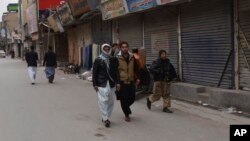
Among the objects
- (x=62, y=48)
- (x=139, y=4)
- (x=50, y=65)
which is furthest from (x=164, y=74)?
(x=62, y=48)

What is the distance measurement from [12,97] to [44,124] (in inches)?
239

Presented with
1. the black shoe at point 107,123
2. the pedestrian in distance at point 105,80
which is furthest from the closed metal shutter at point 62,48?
the black shoe at point 107,123

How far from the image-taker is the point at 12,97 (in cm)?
1609

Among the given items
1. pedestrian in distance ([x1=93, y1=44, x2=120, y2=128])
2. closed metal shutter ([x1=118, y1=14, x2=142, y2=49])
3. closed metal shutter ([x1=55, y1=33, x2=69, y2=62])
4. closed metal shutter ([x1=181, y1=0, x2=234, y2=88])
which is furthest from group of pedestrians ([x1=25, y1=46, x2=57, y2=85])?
closed metal shutter ([x1=55, y1=33, x2=69, y2=62])

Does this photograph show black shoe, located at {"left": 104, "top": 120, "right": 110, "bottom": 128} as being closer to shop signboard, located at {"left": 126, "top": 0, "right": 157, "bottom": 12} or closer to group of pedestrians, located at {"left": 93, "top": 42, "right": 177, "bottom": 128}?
group of pedestrians, located at {"left": 93, "top": 42, "right": 177, "bottom": 128}

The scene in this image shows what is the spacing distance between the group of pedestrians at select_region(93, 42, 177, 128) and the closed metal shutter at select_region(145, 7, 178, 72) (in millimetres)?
4122

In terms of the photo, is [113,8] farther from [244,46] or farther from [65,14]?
[65,14]

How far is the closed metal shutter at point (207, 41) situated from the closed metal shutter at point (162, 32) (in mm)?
632

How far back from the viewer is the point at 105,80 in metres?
10.1

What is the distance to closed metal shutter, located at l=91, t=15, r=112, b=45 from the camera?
25461 mm

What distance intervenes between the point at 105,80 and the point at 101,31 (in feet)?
55.6

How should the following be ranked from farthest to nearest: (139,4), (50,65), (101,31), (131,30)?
(101,31), (50,65), (131,30), (139,4)

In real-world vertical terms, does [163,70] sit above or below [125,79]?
above

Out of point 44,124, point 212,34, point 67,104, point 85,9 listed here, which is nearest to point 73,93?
point 67,104
